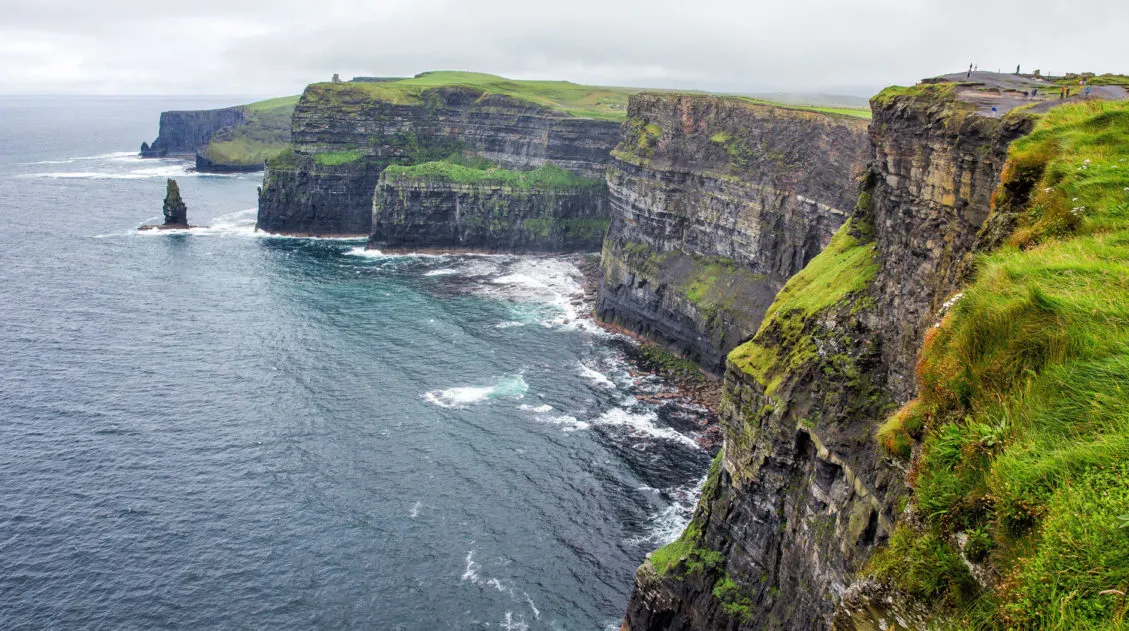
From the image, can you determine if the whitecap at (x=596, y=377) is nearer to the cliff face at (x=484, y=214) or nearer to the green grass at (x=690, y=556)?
the green grass at (x=690, y=556)

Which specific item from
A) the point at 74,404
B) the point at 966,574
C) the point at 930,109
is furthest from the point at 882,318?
the point at 74,404

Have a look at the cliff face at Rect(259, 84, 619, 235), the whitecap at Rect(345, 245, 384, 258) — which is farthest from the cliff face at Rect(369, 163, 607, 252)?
the cliff face at Rect(259, 84, 619, 235)

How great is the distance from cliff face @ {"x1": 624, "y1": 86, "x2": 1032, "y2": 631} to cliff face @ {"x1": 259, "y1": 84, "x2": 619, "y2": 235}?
10684cm

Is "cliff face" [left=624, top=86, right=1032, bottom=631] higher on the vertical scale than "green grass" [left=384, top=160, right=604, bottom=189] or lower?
lower

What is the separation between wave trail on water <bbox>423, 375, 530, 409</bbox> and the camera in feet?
247

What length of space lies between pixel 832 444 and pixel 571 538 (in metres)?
26.0

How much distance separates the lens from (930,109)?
32188 millimetres

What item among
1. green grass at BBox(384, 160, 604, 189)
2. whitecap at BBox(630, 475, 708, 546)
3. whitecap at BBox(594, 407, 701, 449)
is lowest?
whitecap at BBox(630, 475, 708, 546)

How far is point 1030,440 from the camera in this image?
1316cm

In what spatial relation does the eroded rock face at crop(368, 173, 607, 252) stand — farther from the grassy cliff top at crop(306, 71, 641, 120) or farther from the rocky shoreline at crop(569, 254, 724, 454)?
the rocky shoreline at crop(569, 254, 724, 454)

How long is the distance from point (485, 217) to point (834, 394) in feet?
366

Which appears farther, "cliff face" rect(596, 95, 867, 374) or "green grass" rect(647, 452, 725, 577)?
"cliff face" rect(596, 95, 867, 374)

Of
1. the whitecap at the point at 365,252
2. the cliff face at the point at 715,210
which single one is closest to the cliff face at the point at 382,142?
the whitecap at the point at 365,252

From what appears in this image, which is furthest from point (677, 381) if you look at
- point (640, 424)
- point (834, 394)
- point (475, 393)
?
point (834, 394)
